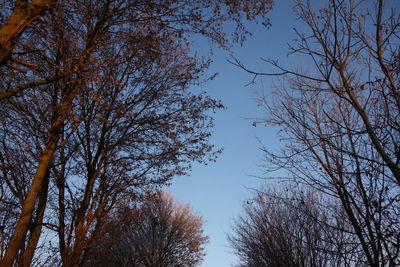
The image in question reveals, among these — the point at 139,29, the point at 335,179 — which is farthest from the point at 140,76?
the point at 335,179

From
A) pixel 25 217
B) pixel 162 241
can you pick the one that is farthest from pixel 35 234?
pixel 162 241

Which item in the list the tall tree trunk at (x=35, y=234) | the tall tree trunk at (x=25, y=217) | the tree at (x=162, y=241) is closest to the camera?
the tall tree trunk at (x=25, y=217)

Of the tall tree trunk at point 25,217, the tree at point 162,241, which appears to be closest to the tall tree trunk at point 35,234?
the tall tree trunk at point 25,217

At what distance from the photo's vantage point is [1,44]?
3.29 metres

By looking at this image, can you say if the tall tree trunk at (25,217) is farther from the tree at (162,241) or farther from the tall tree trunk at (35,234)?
the tree at (162,241)

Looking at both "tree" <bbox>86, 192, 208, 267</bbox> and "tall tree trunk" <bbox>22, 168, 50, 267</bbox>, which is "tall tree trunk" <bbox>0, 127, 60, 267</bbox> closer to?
"tall tree trunk" <bbox>22, 168, 50, 267</bbox>

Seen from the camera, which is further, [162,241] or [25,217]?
[162,241]

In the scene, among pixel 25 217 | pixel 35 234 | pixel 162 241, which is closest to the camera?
pixel 25 217

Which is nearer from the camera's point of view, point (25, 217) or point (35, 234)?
point (25, 217)

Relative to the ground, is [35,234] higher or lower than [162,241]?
lower

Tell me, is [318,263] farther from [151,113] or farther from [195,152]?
[151,113]

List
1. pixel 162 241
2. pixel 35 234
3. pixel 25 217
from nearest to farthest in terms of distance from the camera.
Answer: pixel 25 217 → pixel 35 234 → pixel 162 241

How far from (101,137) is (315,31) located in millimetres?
5319

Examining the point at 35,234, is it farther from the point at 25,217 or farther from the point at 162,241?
the point at 162,241
